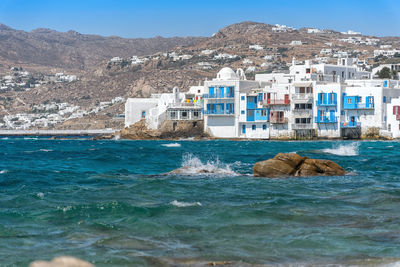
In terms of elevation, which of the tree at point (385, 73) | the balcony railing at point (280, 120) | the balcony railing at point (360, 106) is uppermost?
the tree at point (385, 73)

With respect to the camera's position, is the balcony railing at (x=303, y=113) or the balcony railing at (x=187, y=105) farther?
the balcony railing at (x=187, y=105)

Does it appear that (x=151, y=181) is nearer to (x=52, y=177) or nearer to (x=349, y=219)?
(x=52, y=177)

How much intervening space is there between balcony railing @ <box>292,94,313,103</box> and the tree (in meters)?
33.9

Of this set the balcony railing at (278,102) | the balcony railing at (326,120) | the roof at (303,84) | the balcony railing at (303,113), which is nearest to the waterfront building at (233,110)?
the balcony railing at (278,102)

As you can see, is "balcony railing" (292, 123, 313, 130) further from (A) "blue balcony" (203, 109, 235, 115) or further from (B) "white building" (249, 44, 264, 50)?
(B) "white building" (249, 44, 264, 50)

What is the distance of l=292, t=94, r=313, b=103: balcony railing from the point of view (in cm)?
7281

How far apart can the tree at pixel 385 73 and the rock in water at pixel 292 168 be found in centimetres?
7713

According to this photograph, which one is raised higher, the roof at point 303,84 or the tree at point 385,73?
the tree at point 385,73

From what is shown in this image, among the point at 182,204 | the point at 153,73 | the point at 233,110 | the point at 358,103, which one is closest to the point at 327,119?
the point at 358,103

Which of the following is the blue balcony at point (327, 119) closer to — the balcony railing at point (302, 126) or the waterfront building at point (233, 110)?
the balcony railing at point (302, 126)

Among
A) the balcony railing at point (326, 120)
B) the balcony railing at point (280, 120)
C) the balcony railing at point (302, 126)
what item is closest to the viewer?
the balcony railing at point (326, 120)

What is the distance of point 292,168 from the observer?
28516 millimetres

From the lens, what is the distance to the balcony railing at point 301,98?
239 ft

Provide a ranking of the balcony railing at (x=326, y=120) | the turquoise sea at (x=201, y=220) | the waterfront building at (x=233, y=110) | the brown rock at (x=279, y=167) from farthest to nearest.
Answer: the waterfront building at (x=233, y=110)
the balcony railing at (x=326, y=120)
the brown rock at (x=279, y=167)
the turquoise sea at (x=201, y=220)
